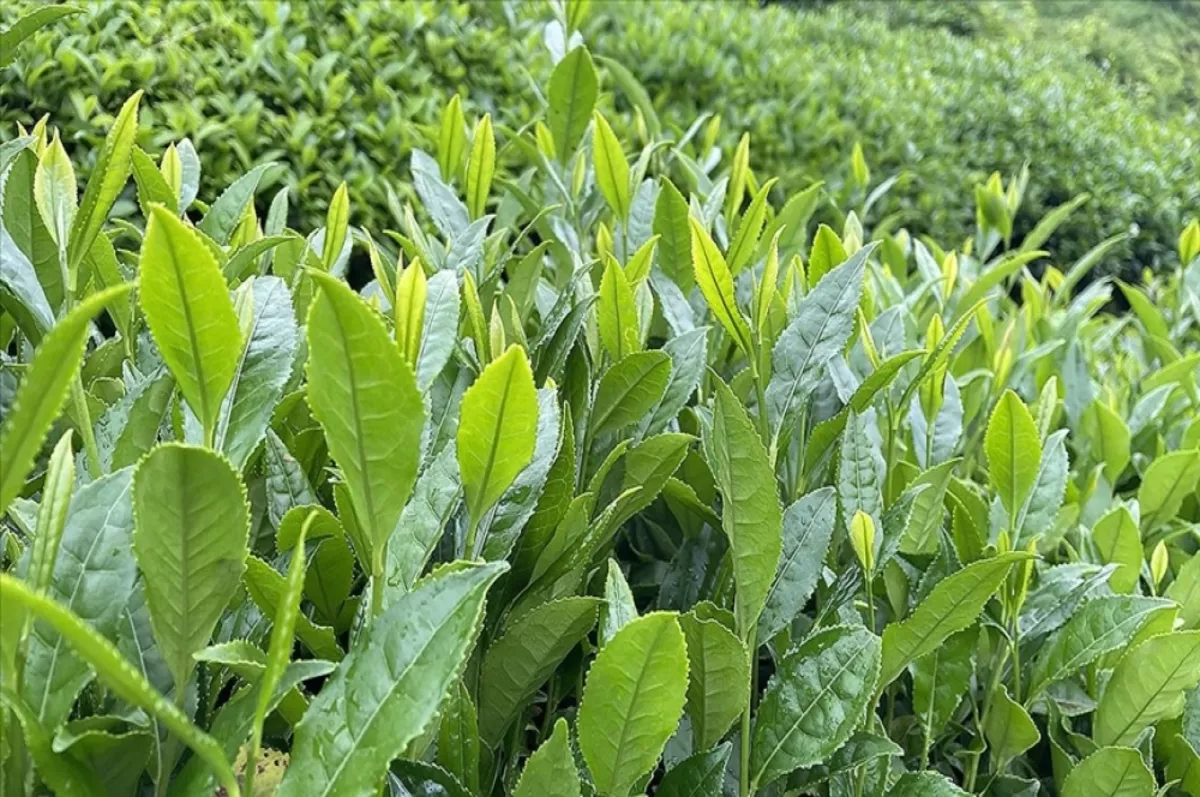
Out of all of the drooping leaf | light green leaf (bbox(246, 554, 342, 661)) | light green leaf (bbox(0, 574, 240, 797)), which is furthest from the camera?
the drooping leaf

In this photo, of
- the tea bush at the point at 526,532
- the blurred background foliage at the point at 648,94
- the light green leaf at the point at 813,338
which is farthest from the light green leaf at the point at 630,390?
the blurred background foliage at the point at 648,94

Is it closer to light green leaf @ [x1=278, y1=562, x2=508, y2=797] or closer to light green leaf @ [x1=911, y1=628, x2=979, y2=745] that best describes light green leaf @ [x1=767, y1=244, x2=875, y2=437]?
light green leaf @ [x1=911, y1=628, x2=979, y2=745]

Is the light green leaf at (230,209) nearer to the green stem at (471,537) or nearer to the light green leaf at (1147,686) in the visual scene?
the green stem at (471,537)

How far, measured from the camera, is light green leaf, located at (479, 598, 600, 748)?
0.74 metres

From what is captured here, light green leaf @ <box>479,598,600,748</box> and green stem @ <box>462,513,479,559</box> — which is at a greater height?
green stem @ <box>462,513,479,559</box>

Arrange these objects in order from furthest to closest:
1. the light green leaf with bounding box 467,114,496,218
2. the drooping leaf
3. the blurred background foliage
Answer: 1. the blurred background foliage
2. the light green leaf with bounding box 467,114,496,218
3. the drooping leaf

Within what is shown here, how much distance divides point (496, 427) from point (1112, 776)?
65 cm

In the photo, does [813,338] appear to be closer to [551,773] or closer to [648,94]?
[551,773]

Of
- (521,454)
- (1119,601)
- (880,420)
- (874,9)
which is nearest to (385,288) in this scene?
(521,454)

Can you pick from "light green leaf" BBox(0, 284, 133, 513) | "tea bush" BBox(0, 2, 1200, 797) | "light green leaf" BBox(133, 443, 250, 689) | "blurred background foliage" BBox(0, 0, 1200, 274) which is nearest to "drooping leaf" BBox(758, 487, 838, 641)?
"tea bush" BBox(0, 2, 1200, 797)

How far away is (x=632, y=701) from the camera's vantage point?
2.03ft

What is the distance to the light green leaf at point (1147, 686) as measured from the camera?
2.93 ft

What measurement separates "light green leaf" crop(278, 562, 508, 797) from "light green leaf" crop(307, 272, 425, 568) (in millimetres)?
61

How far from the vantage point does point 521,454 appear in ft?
2.08
